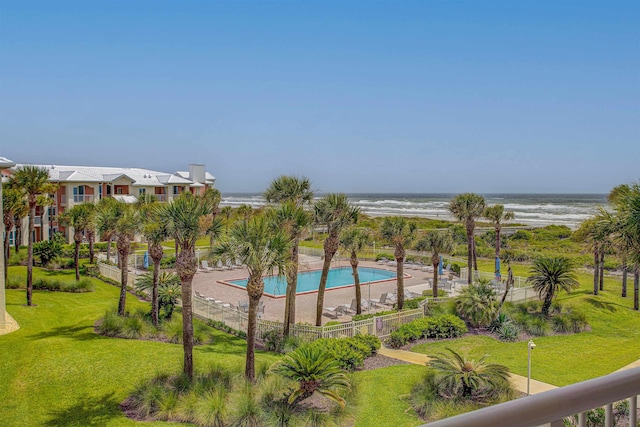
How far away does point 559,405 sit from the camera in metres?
1.54

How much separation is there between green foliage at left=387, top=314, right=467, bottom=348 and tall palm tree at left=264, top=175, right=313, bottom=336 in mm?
4280

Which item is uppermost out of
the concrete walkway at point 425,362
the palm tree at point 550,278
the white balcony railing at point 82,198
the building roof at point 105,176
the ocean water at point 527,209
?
the building roof at point 105,176

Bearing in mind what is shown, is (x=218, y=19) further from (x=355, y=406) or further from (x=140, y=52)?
(x=355, y=406)

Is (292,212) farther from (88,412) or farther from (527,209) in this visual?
(527,209)

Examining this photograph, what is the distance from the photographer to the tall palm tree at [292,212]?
1617 cm

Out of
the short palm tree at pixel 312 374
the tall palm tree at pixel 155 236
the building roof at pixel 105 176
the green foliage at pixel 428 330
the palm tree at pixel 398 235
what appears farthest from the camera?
the building roof at pixel 105 176

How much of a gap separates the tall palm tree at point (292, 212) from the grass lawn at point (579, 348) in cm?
519

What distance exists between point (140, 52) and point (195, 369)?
47.1ft

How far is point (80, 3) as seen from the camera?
1311cm

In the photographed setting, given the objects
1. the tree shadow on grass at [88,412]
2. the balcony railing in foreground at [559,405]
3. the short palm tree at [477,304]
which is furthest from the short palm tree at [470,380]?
the balcony railing in foreground at [559,405]

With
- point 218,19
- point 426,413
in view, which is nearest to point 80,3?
point 218,19

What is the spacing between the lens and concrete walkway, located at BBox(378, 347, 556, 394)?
41.7 feet

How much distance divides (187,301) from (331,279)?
2128 centimetres

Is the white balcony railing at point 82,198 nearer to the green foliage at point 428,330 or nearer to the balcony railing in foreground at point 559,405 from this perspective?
the green foliage at point 428,330
